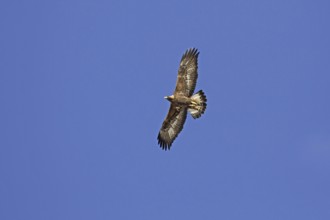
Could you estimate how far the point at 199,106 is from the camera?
31719 mm

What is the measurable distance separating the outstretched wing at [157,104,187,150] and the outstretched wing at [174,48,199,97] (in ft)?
2.43

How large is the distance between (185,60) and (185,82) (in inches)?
31.7

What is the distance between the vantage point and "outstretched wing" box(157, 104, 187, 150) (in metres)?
32.3

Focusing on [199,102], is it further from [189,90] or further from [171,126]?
[171,126]

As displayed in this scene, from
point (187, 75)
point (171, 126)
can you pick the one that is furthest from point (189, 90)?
point (171, 126)

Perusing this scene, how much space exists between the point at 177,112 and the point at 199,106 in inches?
41.5

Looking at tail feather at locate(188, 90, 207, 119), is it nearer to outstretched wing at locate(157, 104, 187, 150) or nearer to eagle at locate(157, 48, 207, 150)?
eagle at locate(157, 48, 207, 150)

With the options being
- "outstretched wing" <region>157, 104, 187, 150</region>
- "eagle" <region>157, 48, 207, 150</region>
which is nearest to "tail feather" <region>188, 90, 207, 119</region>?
"eagle" <region>157, 48, 207, 150</region>

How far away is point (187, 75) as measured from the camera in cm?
3175

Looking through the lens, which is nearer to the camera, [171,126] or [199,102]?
[199,102]

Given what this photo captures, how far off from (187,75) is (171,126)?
2213 millimetres

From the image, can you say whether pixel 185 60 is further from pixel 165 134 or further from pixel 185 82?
pixel 165 134

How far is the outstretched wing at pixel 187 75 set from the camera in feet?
104

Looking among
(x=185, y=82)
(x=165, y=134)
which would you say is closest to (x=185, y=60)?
(x=185, y=82)
